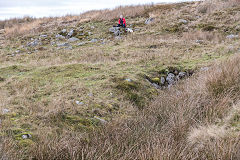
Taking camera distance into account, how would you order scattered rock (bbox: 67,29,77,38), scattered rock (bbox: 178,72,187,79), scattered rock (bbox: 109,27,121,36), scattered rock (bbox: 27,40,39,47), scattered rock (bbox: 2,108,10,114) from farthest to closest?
scattered rock (bbox: 67,29,77,38), scattered rock (bbox: 109,27,121,36), scattered rock (bbox: 27,40,39,47), scattered rock (bbox: 178,72,187,79), scattered rock (bbox: 2,108,10,114)

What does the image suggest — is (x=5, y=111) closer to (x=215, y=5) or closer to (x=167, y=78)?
(x=167, y=78)

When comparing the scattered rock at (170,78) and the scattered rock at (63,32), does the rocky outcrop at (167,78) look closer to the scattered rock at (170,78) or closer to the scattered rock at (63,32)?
the scattered rock at (170,78)

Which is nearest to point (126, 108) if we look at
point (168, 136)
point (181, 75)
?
point (168, 136)

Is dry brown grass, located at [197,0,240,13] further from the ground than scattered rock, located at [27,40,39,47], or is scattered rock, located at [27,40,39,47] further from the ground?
dry brown grass, located at [197,0,240,13]

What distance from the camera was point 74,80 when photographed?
18.6 feet

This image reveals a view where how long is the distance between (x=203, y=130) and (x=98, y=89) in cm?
267

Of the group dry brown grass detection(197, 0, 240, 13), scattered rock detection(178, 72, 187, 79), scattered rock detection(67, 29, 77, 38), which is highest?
dry brown grass detection(197, 0, 240, 13)

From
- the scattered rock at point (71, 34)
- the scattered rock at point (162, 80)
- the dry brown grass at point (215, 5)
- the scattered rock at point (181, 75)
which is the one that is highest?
the dry brown grass at point (215, 5)

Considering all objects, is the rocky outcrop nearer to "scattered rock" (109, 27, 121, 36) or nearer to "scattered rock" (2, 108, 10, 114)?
→ "scattered rock" (2, 108, 10, 114)

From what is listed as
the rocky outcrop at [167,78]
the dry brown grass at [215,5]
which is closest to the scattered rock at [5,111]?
the rocky outcrop at [167,78]

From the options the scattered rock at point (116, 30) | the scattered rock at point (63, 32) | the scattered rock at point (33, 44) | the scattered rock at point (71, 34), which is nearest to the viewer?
the scattered rock at point (33, 44)

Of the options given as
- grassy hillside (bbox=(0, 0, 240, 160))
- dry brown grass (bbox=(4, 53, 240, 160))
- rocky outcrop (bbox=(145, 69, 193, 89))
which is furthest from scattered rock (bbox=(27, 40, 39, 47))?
dry brown grass (bbox=(4, 53, 240, 160))

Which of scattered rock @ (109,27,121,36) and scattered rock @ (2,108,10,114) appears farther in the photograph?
scattered rock @ (109,27,121,36)

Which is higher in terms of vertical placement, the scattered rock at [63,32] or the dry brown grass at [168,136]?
the scattered rock at [63,32]
